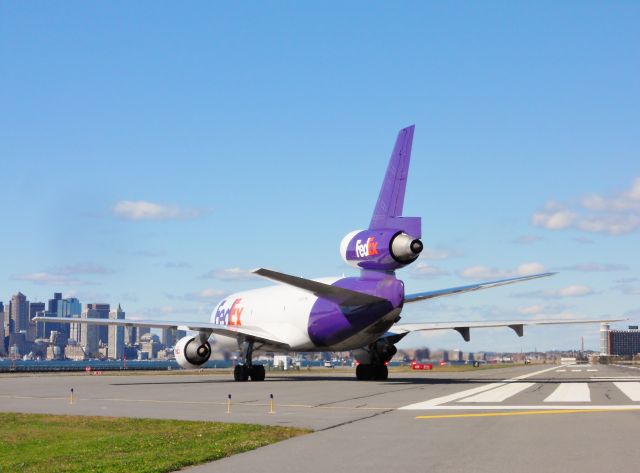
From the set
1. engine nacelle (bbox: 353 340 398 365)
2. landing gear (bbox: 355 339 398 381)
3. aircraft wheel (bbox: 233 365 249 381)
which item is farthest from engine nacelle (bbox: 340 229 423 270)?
aircraft wheel (bbox: 233 365 249 381)

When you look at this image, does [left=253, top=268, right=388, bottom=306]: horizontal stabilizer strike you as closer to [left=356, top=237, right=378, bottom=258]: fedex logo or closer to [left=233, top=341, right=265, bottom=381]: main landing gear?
[left=356, top=237, right=378, bottom=258]: fedex logo

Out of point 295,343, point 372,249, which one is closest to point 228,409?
point 372,249

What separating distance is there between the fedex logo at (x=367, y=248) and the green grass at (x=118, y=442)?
18.5m

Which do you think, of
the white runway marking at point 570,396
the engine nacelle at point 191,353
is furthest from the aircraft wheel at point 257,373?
the white runway marking at point 570,396

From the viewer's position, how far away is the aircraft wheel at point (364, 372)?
158 ft

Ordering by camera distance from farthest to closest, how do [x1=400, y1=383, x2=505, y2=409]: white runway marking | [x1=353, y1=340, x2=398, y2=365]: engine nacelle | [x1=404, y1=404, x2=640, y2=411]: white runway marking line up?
[x1=353, y1=340, x2=398, y2=365]: engine nacelle
[x1=400, y1=383, x2=505, y2=409]: white runway marking
[x1=404, y1=404, x2=640, y2=411]: white runway marking

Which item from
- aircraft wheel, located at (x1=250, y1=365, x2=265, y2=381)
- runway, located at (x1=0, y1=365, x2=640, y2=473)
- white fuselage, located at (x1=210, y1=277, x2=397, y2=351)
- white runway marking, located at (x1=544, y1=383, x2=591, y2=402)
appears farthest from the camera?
aircraft wheel, located at (x1=250, y1=365, x2=265, y2=381)

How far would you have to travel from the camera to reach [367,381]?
47062mm

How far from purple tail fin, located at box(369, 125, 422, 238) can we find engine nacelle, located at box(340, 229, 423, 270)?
0.56 meters

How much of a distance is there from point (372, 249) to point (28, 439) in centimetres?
2237

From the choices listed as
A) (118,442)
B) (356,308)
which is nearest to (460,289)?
(356,308)

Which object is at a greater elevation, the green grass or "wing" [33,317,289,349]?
"wing" [33,317,289,349]

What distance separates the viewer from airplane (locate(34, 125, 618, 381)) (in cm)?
3881

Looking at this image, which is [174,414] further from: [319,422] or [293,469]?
[293,469]
